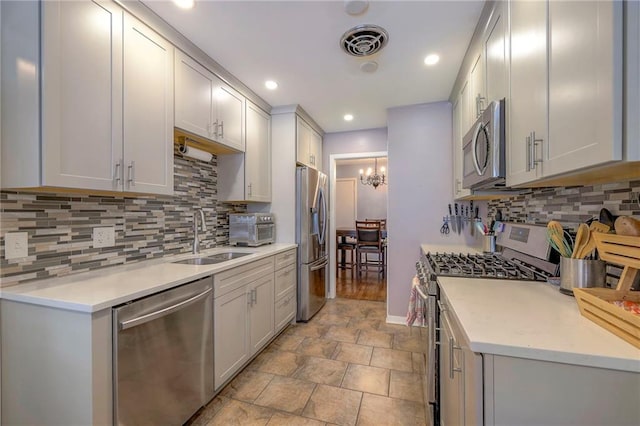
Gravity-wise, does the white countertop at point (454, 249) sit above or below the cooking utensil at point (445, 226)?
below

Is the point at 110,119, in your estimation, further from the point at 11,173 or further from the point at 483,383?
the point at 483,383

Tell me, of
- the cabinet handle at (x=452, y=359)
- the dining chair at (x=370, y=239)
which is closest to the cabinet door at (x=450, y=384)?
the cabinet handle at (x=452, y=359)

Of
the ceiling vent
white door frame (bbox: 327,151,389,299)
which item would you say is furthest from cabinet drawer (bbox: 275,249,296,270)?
the ceiling vent

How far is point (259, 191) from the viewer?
299cm

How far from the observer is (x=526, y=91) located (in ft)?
3.77

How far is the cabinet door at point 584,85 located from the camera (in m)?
0.68

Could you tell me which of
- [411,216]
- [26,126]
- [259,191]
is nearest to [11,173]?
[26,126]

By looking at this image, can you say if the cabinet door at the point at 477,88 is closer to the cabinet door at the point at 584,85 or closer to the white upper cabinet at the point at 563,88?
the white upper cabinet at the point at 563,88

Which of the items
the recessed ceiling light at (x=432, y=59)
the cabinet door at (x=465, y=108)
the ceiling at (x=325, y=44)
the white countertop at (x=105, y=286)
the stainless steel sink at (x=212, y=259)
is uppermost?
the recessed ceiling light at (x=432, y=59)

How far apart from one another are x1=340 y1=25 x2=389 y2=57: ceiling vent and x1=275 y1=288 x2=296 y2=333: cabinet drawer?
2259 mm

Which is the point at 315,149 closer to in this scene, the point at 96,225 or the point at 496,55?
the point at 496,55

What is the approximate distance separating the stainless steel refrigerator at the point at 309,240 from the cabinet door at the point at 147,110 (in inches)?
60.1

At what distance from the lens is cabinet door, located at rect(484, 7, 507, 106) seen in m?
1.41

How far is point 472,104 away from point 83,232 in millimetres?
2753
